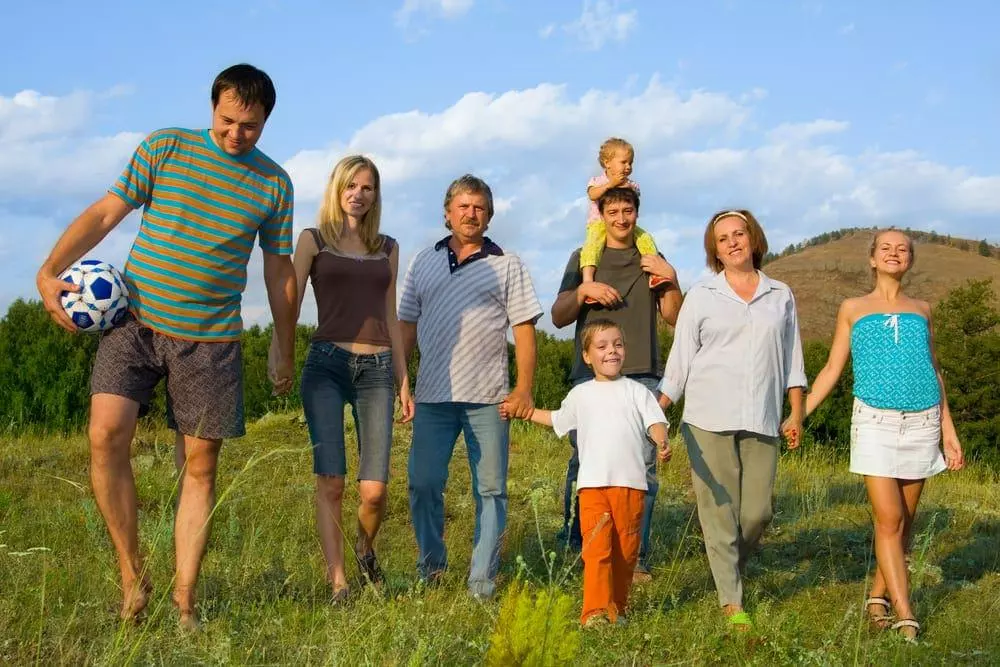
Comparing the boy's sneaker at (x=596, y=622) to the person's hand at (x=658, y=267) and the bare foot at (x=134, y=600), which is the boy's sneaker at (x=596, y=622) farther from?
the person's hand at (x=658, y=267)

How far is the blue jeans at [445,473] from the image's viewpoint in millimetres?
5539

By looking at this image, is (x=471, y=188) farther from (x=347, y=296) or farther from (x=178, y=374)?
(x=178, y=374)

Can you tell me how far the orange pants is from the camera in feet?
16.3

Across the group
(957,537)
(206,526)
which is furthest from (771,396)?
(957,537)

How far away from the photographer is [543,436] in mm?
12586

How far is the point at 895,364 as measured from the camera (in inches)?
217

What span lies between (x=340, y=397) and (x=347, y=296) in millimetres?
521

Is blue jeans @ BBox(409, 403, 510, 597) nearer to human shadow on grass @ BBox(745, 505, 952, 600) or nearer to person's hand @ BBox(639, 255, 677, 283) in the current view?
person's hand @ BBox(639, 255, 677, 283)

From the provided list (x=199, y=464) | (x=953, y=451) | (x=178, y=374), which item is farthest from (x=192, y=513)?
(x=953, y=451)

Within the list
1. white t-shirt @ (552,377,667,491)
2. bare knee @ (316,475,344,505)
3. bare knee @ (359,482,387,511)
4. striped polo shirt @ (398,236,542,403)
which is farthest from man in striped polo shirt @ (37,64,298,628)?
white t-shirt @ (552,377,667,491)

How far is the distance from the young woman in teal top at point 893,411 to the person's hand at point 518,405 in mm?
1470

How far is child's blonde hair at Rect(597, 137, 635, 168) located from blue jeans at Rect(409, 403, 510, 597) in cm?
234

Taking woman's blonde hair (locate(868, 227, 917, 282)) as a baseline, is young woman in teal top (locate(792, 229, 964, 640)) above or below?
below

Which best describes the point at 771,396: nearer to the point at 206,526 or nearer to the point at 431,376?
the point at 431,376
